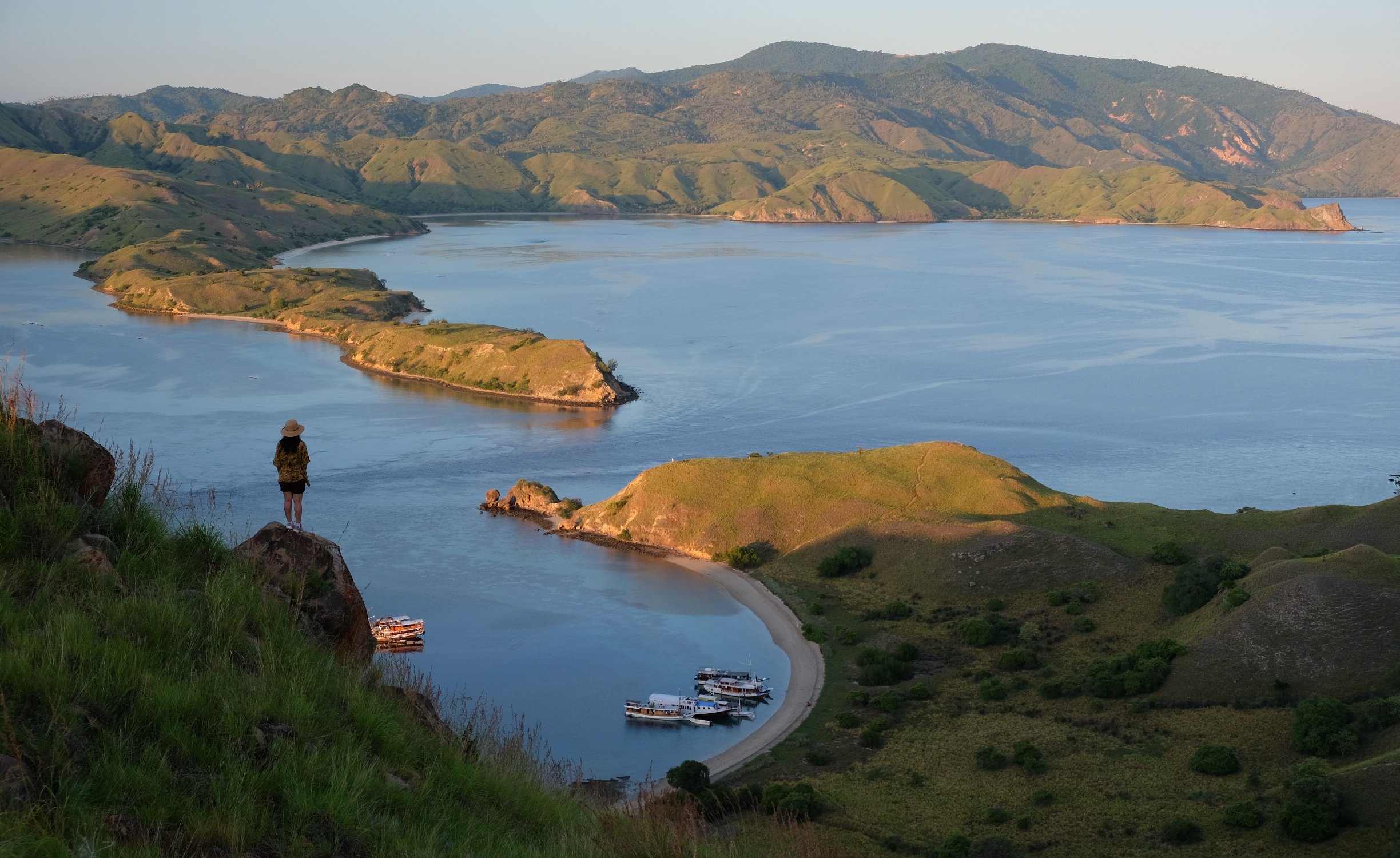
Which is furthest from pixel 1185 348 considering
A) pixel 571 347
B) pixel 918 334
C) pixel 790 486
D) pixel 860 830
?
pixel 860 830

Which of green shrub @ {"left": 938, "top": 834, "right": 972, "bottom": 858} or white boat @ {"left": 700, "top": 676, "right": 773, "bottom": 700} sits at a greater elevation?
green shrub @ {"left": 938, "top": 834, "right": 972, "bottom": 858}

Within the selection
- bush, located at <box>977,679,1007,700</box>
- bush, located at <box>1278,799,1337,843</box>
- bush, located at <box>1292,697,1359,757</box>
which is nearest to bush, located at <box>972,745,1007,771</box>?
bush, located at <box>977,679,1007,700</box>

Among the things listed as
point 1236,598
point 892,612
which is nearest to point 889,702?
point 892,612

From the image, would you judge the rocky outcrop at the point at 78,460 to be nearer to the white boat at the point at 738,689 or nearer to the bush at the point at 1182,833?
the bush at the point at 1182,833

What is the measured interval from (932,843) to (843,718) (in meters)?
14.2

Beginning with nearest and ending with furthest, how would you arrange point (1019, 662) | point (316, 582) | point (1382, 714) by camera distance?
point (316, 582)
point (1382, 714)
point (1019, 662)

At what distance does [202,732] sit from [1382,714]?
38.9 metres

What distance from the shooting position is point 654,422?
4643 inches

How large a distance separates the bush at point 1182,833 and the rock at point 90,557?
29638 millimetres

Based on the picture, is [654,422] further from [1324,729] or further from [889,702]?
[1324,729]

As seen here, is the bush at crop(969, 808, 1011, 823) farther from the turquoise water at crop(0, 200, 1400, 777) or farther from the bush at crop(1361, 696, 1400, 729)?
the turquoise water at crop(0, 200, 1400, 777)

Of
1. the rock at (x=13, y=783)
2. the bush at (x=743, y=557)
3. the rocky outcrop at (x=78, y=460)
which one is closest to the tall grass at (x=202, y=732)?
the rock at (x=13, y=783)

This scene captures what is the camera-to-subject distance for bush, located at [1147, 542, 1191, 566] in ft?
198

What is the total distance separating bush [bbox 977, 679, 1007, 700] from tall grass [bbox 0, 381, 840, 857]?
37.2 metres
